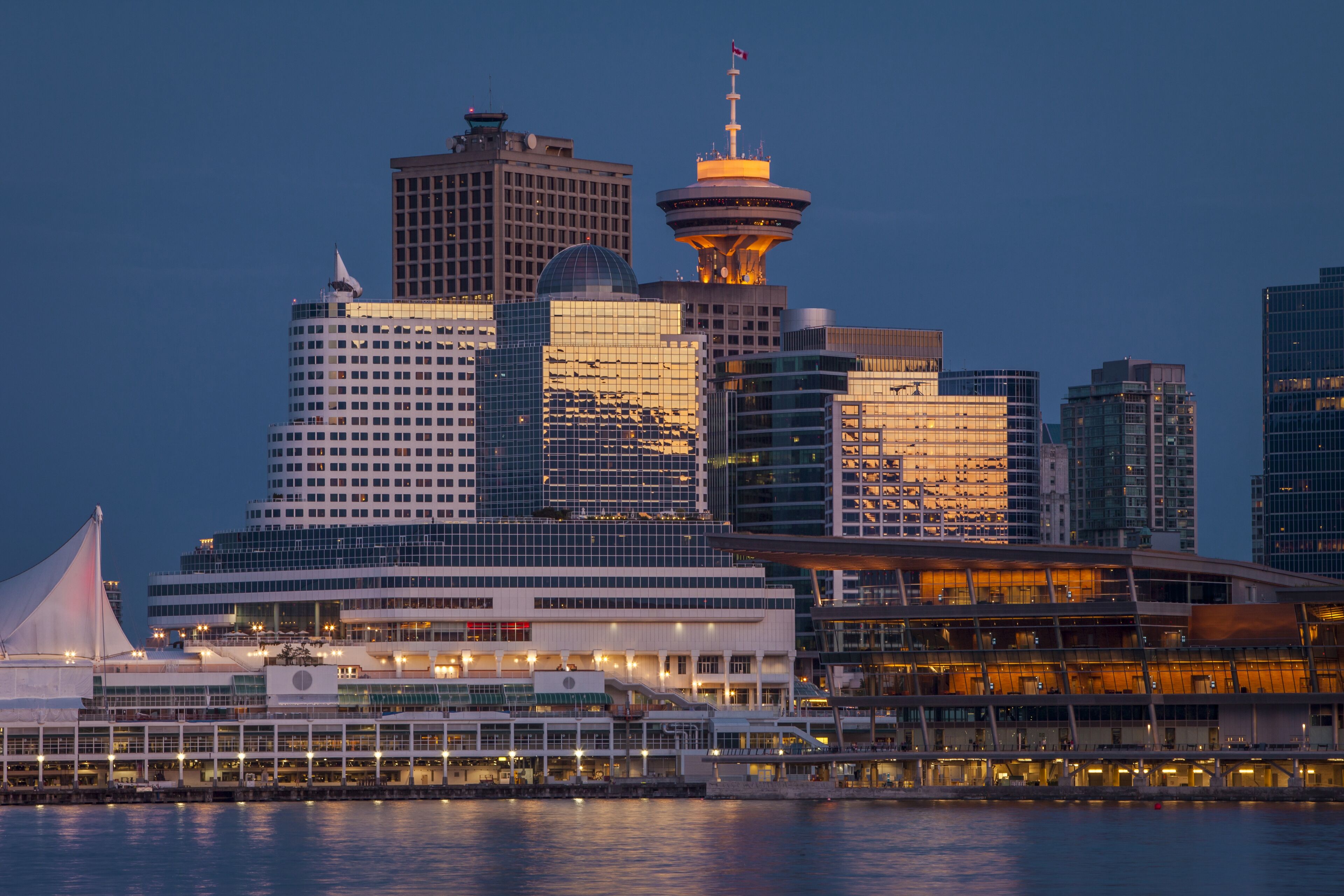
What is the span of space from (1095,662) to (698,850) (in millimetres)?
48052

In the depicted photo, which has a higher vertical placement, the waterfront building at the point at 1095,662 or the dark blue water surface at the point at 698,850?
the waterfront building at the point at 1095,662

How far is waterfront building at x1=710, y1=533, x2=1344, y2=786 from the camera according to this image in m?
184

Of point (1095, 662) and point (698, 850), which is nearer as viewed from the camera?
point (698, 850)

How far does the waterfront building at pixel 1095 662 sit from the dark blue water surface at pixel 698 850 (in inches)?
199

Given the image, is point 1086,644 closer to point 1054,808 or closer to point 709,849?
point 1054,808

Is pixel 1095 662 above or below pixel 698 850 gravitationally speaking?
above

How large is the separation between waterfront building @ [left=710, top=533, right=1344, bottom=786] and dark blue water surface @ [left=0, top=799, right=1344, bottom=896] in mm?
5065

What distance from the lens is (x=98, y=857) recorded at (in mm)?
152125

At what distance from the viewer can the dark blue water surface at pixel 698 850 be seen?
134 metres

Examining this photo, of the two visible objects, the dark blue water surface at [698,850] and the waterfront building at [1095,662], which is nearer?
the dark blue water surface at [698,850]

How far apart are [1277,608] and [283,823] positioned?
71159 mm

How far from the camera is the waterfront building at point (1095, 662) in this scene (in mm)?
183875

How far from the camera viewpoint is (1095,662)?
18838 centimetres

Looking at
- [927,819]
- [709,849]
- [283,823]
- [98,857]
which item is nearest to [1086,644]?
[927,819]
